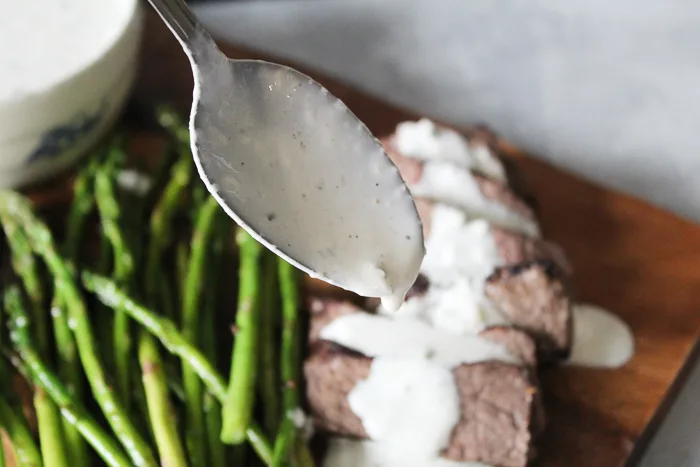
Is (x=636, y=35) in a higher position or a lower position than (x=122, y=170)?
higher

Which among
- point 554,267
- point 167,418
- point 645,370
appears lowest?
point 167,418

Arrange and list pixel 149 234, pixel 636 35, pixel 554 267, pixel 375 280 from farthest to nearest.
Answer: pixel 636 35, pixel 149 234, pixel 554 267, pixel 375 280

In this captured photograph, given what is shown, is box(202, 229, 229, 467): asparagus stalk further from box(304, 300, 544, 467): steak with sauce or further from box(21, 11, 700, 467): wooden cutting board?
box(21, 11, 700, 467): wooden cutting board

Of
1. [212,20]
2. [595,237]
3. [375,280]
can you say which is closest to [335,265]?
[375,280]

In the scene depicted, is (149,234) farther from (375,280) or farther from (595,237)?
(595,237)

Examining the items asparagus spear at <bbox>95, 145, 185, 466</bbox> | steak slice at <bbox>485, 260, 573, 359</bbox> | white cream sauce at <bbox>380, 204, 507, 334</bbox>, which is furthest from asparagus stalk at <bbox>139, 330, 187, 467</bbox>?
steak slice at <bbox>485, 260, 573, 359</bbox>

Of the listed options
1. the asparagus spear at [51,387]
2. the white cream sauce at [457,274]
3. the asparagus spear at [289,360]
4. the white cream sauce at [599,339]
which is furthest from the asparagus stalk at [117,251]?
→ the white cream sauce at [599,339]

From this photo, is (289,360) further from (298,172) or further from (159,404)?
(298,172)
